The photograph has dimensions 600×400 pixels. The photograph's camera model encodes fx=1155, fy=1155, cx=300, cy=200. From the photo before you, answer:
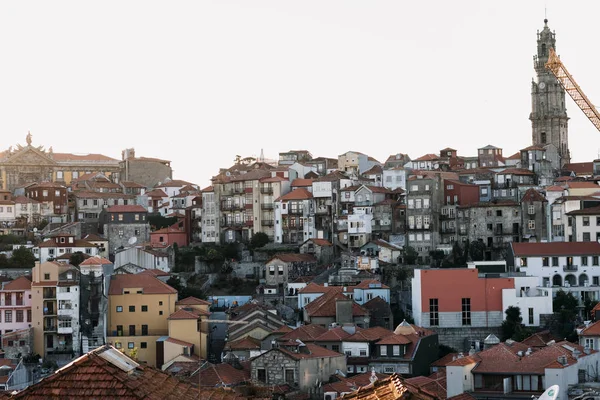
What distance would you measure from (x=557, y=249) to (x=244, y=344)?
60.0 feet

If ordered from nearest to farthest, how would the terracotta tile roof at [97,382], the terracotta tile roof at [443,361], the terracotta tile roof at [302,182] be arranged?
the terracotta tile roof at [97,382] < the terracotta tile roof at [443,361] < the terracotta tile roof at [302,182]

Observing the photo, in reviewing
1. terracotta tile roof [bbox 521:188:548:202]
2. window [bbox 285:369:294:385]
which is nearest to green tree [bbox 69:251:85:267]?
window [bbox 285:369:294:385]

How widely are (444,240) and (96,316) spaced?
23.0 meters

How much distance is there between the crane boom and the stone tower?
736 centimetres

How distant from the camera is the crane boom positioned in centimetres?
8438

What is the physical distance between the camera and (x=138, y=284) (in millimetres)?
59906

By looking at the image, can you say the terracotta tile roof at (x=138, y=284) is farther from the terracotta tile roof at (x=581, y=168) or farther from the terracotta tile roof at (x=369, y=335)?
the terracotta tile roof at (x=581, y=168)

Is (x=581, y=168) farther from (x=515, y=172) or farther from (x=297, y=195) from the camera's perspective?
(x=297, y=195)

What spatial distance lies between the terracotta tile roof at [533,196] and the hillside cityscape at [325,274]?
6.0 inches

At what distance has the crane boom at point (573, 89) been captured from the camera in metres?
84.4

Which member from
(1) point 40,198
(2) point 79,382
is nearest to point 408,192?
(1) point 40,198

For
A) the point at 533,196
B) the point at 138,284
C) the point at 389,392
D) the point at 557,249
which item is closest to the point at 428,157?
the point at 533,196

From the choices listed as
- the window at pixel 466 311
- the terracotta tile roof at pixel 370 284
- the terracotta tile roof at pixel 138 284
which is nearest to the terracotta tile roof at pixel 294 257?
the terracotta tile roof at pixel 370 284

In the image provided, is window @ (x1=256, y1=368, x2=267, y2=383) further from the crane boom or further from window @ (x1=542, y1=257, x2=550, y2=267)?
the crane boom
